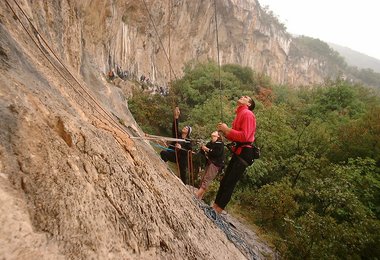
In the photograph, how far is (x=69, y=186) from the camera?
6.25 ft

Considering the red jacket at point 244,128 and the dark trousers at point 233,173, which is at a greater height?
the red jacket at point 244,128

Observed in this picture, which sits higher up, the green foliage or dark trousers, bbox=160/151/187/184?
dark trousers, bbox=160/151/187/184

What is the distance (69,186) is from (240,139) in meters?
2.56

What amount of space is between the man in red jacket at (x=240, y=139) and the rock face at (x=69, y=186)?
2.31 ft

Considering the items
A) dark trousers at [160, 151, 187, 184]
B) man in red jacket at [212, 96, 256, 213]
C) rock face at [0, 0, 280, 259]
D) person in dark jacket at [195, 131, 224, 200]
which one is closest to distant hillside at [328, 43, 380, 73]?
dark trousers at [160, 151, 187, 184]

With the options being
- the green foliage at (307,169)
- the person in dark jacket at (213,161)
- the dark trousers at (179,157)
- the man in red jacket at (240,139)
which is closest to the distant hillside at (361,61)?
the green foliage at (307,169)

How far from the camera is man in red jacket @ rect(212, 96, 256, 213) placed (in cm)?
394

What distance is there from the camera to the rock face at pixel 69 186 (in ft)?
5.22

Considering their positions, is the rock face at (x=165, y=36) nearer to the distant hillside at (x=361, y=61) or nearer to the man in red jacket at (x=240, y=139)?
the man in red jacket at (x=240, y=139)

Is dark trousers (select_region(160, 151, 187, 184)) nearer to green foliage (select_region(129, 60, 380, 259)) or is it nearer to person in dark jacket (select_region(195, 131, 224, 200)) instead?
person in dark jacket (select_region(195, 131, 224, 200))

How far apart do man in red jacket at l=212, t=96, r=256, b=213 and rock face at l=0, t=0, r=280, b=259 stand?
27.7 inches

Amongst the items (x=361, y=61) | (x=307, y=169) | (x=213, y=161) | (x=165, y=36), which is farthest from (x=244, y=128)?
(x=361, y=61)

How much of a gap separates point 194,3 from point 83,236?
110 feet

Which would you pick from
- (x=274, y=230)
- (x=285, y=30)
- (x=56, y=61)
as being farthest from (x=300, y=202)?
(x=285, y=30)
